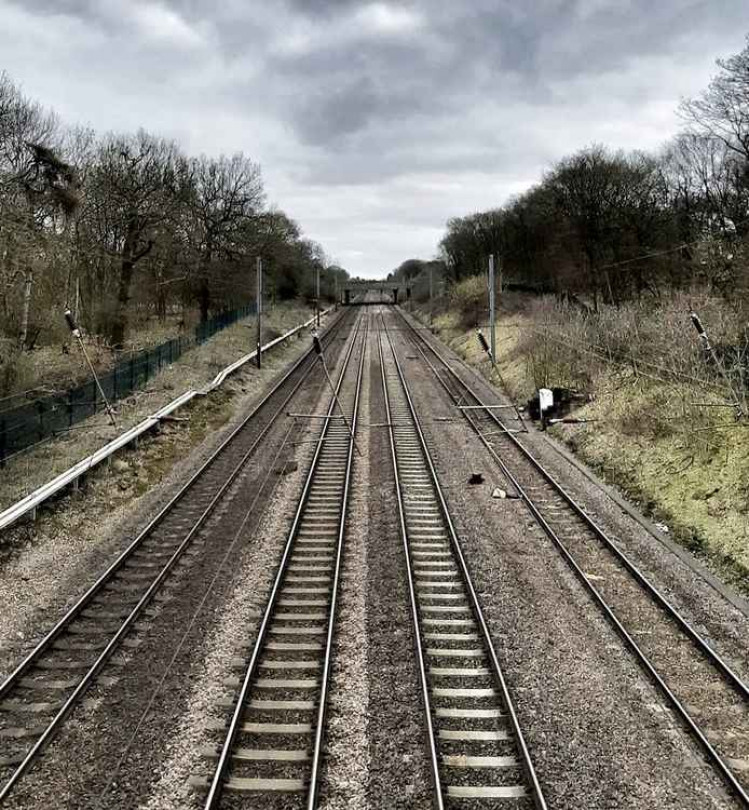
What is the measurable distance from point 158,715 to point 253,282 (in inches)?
1798

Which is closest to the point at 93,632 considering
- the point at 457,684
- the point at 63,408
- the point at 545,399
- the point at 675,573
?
the point at 457,684

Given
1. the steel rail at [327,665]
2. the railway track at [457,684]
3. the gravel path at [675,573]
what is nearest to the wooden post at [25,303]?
the steel rail at [327,665]

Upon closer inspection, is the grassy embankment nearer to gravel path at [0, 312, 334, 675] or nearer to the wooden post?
gravel path at [0, 312, 334, 675]

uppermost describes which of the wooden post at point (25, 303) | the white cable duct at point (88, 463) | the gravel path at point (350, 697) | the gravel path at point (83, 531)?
the wooden post at point (25, 303)

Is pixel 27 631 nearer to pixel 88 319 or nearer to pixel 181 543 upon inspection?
pixel 181 543

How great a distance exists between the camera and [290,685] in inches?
297

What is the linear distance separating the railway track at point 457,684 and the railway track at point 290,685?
1.19 metres

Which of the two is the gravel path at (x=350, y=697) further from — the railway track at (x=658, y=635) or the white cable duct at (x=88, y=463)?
the white cable duct at (x=88, y=463)

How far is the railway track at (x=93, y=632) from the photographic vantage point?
22.1 ft

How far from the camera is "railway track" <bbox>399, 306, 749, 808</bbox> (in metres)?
6.68

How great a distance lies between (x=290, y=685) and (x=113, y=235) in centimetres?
3710

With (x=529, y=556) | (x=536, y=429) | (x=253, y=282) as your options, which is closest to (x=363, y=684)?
(x=529, y=556)

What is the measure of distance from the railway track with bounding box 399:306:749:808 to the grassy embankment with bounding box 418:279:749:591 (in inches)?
64.2

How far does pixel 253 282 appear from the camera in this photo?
50.2m
